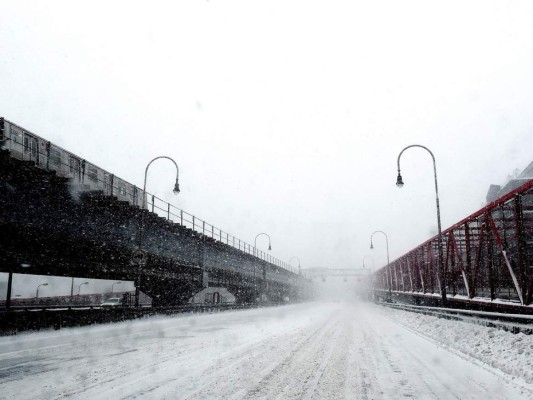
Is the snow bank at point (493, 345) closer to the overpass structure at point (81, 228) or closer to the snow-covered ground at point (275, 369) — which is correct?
the snow-covered ground at point (275, 369)

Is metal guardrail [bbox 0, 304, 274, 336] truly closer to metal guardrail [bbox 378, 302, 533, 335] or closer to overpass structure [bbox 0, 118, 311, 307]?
overpass structure [bbox 0, 118, 311, 307]

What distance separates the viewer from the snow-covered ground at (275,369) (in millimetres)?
6207

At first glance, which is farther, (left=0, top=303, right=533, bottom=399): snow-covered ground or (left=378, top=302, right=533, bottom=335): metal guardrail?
(left=378, top=302, right=533, bottom=335): metal guardrail

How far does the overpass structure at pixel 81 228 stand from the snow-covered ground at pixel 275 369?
7305mm

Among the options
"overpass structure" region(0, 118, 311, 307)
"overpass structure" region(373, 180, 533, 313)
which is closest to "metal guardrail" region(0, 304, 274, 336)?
"overpass structure" region(0, 118, 311, 307)

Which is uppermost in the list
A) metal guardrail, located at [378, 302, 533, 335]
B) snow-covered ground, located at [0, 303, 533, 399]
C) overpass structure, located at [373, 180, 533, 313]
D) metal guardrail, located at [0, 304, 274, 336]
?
overpass structure, located at [373, 180, 533, 313]

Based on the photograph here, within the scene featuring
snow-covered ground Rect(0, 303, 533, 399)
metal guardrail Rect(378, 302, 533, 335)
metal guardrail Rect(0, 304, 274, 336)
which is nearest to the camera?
snow-covered ground Rect(0, 303, 533, 399)

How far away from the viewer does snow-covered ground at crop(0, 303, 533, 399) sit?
6.21m

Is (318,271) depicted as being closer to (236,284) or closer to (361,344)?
(236,284)

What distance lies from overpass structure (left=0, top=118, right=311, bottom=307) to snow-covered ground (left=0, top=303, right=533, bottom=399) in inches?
288

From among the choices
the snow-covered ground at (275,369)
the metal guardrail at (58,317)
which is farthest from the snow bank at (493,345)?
the metal guardrail at (58,317)

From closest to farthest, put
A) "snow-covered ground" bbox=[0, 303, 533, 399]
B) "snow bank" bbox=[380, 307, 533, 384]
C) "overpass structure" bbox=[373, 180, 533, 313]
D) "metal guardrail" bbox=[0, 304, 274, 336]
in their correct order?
1. "snow-covered ground" bbox=[0, 303, 533, 399]
2. "snow bank" bbox=[380, 307, 533, 384]
3. "overpass structure" bbox=[373, 180, 533, 313]
4. "metal guardrail" bbox=[0, 304, 274, 336]

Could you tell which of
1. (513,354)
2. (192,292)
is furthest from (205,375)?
(192,292)

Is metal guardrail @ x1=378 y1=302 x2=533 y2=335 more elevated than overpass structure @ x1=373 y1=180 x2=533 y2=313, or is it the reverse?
overpass structure @ x1=373 y1=180 x2=533 y2=313
